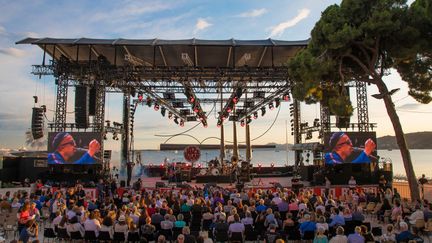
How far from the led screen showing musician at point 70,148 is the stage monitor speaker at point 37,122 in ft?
2.98

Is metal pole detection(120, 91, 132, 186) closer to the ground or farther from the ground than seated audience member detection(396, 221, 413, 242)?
farther from the ground

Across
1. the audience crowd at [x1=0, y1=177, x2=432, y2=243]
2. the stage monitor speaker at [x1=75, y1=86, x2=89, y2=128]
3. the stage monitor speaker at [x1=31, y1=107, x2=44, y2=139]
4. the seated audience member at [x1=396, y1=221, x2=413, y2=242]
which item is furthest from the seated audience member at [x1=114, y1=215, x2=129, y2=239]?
the stage monitor speaker at [x1=31, y1=107, x2=44, y2=139]

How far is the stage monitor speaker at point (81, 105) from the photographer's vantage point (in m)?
22.9

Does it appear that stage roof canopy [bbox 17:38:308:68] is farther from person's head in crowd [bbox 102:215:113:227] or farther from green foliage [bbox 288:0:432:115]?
person's head in crowd [bbox 102:215:113:227]

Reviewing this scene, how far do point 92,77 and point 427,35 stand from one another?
64.8 ft

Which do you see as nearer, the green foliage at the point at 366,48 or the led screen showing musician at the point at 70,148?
the green foliage at the point at 366,48

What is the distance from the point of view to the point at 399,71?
1603 centimetres

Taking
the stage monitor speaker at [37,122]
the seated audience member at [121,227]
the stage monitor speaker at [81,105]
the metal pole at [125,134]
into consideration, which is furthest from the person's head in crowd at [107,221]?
the metal pole at [125,134]

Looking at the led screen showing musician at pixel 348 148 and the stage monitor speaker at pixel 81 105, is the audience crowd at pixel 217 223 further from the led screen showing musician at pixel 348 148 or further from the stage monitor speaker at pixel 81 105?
the stage monitor speaker at pixel 81 105

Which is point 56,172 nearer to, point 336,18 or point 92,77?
point 92,77

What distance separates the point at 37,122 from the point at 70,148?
2.63 metres

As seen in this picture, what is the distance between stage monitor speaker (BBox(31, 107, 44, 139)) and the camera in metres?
23.1

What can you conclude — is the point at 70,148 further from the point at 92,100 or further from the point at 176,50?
the point at 176,50

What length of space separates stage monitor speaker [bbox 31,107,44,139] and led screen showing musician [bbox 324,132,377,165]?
16960 mm
